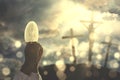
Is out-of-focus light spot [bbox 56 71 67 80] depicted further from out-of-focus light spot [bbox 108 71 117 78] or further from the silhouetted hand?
the silhouetted hand

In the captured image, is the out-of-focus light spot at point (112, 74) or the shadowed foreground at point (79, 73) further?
the out-of-focus light spot at point (112, 74)

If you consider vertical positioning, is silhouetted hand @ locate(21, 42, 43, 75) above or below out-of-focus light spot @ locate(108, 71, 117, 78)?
above

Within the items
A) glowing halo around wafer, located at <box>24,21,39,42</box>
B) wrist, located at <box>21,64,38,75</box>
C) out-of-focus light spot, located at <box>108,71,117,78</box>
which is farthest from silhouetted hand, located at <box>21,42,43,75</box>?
out-of-focus light spot, located at <box>108,71,117,78</box>

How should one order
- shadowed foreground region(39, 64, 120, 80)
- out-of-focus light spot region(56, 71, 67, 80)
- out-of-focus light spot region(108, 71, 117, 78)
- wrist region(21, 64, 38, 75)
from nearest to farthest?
wrist region(21, 64, 38, 75) → shadowed foreground region(39, 64, 120, 80) → out-of-focus light spot region(56, 71, 67, 80) → out-of-focus light spot region(108, 71, 117, 78)

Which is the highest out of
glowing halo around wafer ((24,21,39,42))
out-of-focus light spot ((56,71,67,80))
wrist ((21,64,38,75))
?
glowing halo around wafer ((24,21,39,42))

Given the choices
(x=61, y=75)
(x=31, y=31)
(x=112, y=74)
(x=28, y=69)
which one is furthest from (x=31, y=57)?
(x=112, y=74)

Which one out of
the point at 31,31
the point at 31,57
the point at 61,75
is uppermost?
the point at 31,31

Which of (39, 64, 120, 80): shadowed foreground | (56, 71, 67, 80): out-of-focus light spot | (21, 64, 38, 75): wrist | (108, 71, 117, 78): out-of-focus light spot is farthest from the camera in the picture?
(108, 71, 117, 78): out-of-focus light spot

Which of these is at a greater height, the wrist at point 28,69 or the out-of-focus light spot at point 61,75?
the wrist at point 28,69

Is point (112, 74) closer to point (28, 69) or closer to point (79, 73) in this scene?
point (79, 73)

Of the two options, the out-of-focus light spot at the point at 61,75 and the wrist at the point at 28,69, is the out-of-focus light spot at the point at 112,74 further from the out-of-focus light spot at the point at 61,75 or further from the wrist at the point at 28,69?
the wrist at the point at 28,69

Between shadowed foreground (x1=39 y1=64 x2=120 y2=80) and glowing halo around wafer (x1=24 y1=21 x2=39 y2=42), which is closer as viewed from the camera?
glowing halo around wafer (x1=24 y1=21 x2=39 y2=42)

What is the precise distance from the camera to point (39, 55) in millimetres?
8500

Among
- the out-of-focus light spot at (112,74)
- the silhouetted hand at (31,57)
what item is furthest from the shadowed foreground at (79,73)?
the silhouetted hand at (31,57)
